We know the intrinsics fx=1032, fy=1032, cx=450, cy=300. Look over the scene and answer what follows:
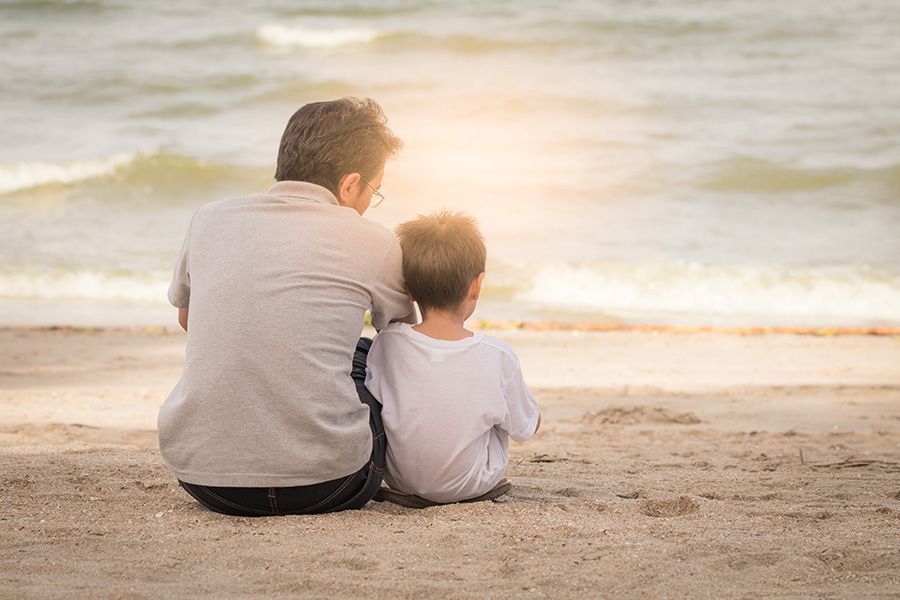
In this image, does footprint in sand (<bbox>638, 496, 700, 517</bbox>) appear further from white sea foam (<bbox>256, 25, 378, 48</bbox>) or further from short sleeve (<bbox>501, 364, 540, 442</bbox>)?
white sea foam (<bbox>256, 25, 378, 48</bbox>)

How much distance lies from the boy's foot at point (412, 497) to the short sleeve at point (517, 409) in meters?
0.23

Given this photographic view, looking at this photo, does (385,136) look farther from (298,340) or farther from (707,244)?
(707,244)

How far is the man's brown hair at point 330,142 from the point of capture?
9.16ft

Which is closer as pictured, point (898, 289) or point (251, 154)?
point (898, 289)

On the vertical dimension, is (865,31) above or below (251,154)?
above

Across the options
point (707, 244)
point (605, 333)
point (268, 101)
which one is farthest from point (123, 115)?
point (605, 333)

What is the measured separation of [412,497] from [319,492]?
35 cm

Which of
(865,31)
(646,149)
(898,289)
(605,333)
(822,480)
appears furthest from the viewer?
(865,31)

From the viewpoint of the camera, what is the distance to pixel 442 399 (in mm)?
2869

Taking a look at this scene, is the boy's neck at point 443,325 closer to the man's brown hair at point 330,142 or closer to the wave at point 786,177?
the man's brown hair at point 330,142

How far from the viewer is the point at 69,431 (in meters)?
4.63

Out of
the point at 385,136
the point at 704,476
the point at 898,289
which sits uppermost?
the point at 385,136

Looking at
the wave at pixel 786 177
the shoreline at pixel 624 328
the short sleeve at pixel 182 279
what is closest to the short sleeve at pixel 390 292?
the short sleeve at pixel 182 279

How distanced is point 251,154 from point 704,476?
11.9 meters
